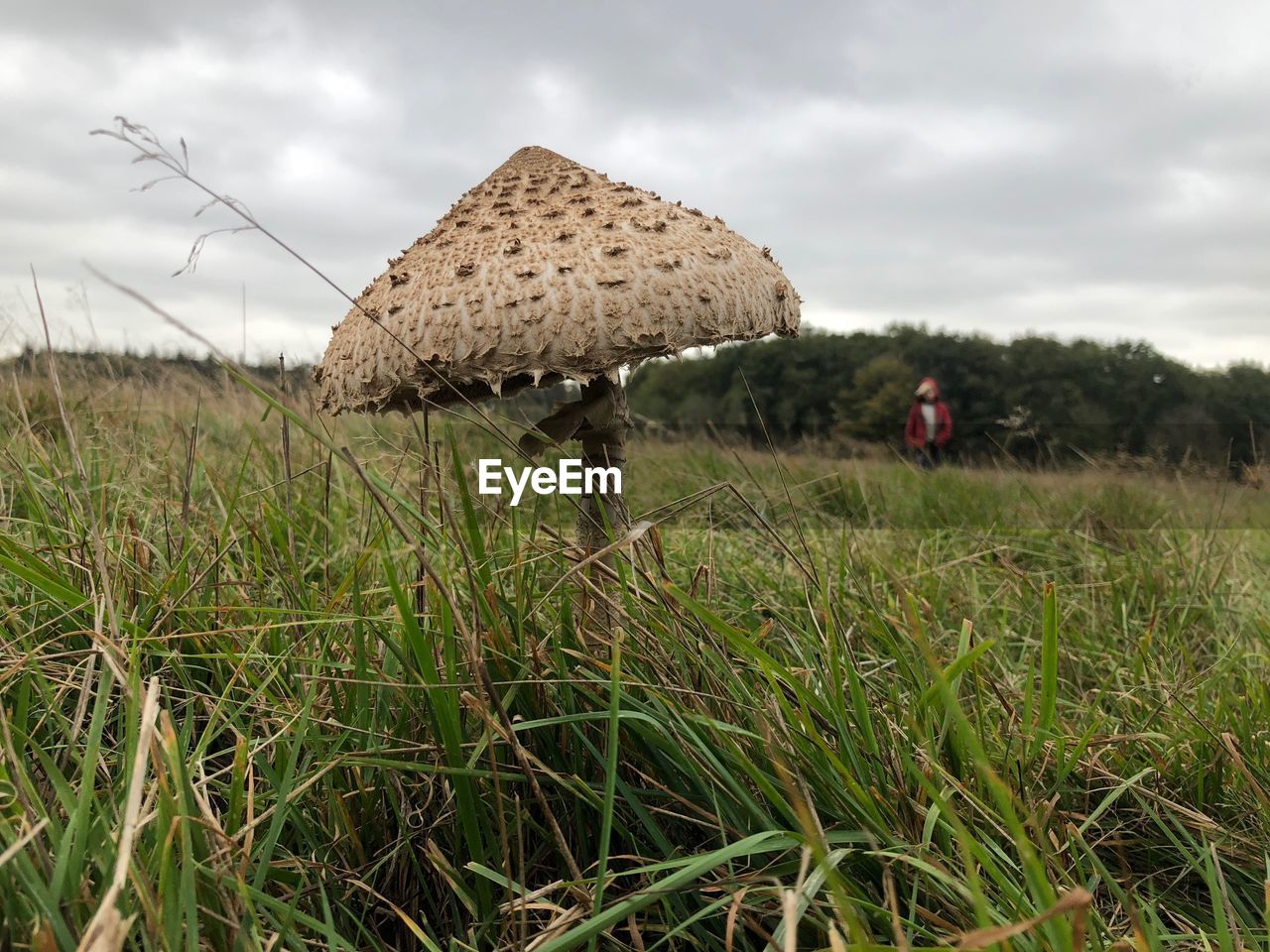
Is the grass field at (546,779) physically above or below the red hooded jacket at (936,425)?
below

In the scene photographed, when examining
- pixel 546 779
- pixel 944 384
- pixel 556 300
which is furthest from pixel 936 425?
pixel 944 384

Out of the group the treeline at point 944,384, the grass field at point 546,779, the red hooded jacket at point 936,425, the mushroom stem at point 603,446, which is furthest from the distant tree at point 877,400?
the grass field at point 546,779

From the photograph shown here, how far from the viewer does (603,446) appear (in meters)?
2.36

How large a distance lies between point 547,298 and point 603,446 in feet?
2.05

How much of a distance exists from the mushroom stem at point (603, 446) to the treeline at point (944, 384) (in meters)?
23.7

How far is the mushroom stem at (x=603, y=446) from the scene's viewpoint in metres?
2.19

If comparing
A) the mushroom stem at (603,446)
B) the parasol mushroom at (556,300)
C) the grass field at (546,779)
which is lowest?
the grass field at (546,779)

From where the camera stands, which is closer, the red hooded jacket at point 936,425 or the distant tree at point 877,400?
the red hooded jacket at point 936,425

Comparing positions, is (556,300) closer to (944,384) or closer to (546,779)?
(546,779)

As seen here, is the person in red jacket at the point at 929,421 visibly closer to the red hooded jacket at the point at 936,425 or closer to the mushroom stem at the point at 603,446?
the red hooded jacket at the point at 936,425

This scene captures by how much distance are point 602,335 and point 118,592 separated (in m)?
1.12

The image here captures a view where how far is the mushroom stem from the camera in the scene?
2.19 metres

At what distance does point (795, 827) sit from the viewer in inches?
50.6

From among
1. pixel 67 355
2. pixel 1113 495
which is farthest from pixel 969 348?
pixel 67 355
